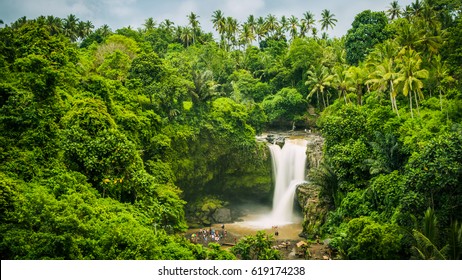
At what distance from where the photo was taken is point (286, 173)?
34.5m

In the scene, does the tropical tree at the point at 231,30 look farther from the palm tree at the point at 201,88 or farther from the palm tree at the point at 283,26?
the palm tree at the point at 201,88

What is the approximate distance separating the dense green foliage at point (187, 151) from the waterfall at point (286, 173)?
105cm

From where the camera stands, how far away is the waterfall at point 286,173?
32812mm

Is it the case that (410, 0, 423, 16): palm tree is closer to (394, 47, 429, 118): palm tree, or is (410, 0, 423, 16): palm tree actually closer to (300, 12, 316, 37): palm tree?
(394, 47, 429, 118): palm tree

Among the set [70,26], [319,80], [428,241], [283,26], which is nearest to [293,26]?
[283,26]

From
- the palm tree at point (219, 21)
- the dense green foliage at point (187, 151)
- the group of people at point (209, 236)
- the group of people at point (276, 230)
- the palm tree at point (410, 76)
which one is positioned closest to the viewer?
the dense green foliage at point (187, 151)

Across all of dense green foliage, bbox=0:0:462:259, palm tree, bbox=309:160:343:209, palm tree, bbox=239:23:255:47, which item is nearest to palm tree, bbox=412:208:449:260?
dense green foliage, bbox=0:0:462:259

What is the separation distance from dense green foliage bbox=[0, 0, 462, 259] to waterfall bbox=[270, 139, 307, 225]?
105cm

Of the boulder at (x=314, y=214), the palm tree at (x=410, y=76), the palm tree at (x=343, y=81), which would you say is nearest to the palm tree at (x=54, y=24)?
the palm tree at (x=343, y=81)

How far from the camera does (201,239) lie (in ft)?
91.1

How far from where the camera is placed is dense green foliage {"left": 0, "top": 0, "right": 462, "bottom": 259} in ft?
45.8

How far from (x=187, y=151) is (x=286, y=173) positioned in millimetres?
9339
